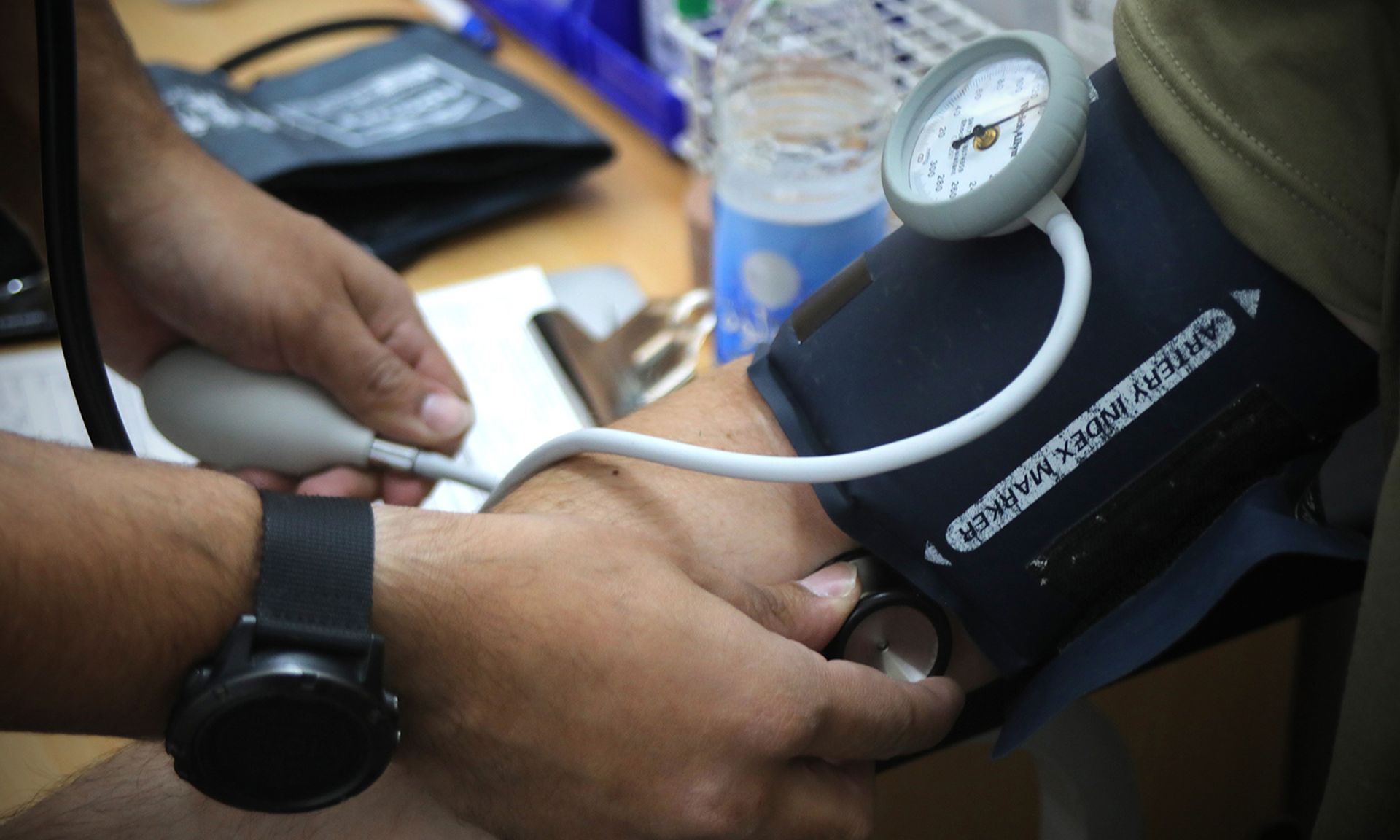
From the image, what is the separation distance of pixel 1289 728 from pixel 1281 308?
0.53 m

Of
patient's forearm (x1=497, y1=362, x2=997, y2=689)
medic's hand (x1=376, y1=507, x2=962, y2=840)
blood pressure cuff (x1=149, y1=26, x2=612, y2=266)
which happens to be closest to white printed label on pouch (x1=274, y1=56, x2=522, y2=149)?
blood pressure cuff (x1=149, y1=26, x2=612, y2=266)

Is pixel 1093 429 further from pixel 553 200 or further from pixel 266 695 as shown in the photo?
pixel 553 200

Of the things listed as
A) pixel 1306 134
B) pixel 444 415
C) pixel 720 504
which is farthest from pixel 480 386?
pixel 1306 134

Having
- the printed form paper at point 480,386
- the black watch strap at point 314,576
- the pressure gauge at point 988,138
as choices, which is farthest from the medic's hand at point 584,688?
the printed form paper at point 480,386

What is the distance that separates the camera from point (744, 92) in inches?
39.6

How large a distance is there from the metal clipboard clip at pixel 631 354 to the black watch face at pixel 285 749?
45cm

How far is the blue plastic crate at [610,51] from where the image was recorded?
1227 mm

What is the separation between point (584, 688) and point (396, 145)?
0.77m

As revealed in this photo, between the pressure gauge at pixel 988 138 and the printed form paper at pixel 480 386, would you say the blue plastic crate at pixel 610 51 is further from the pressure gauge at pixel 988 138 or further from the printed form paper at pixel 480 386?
the pressure gauge at pixel 988 138

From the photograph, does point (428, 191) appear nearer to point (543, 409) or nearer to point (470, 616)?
point (543, 409)

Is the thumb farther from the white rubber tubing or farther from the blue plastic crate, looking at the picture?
the blue plastic crate

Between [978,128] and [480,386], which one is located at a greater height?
[978,128]

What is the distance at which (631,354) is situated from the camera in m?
0.95

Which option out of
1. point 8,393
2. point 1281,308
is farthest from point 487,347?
point 1281,308
